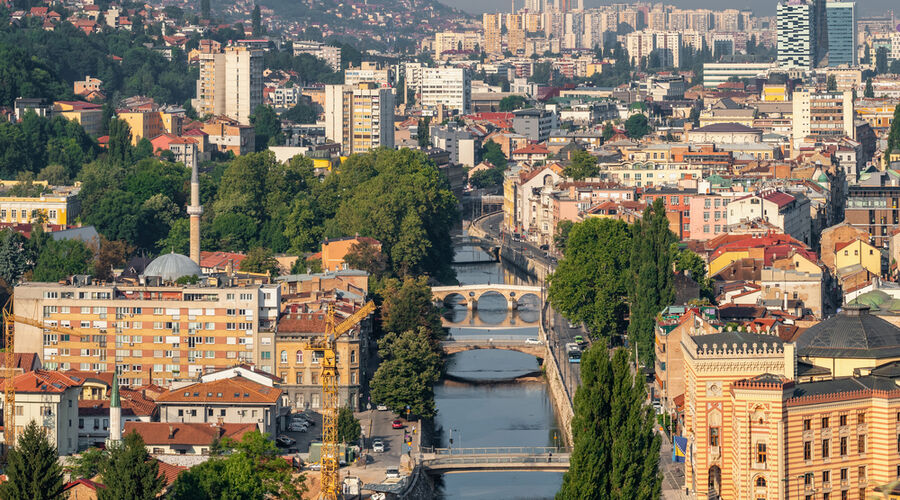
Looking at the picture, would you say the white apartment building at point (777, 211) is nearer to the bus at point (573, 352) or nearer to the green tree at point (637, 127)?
the bus at point (573, 352)

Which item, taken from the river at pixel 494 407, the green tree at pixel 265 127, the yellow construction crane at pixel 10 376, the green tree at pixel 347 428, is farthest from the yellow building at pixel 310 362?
the green tree at pixel 265 127

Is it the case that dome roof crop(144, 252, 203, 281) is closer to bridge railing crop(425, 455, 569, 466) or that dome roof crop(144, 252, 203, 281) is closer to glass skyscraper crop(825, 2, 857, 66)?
bridge railing crop(425, 455, 569, 466)

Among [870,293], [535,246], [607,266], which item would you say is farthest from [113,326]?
[535,246]

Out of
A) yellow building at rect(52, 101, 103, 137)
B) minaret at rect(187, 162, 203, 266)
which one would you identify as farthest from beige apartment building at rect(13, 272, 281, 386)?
yellow building at rect(52, 101, 103, 137)

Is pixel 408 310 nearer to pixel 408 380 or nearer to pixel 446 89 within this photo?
pixel 408 380

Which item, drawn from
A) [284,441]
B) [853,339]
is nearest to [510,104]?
[284,441]

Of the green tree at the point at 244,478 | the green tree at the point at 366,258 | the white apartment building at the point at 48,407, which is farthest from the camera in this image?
the green tree at the point at 366,258

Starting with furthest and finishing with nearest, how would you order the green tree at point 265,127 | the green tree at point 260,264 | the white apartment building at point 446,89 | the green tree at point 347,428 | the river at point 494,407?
the white apartment building at point 446,89 → the green tree at point 265,127 → the green tree at point 260,264 → the river at point 494,407 → the green tree at point 347,428
